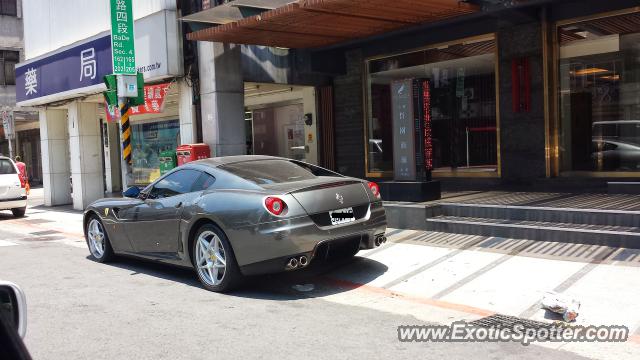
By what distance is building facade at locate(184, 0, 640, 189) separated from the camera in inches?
401

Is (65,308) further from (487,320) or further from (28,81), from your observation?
(28,81)

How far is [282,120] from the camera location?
56.9ft

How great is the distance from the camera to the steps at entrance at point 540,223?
23.7 feet

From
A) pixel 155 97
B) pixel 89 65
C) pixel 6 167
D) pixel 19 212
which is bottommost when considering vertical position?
pixel 19 212

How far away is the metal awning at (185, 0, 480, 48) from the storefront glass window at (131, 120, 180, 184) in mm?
5477

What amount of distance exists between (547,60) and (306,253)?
6.95 metres

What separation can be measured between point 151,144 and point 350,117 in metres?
6.51

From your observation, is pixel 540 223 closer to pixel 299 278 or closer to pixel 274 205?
pixel 299 278

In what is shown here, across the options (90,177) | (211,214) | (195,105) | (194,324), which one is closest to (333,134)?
(195,105)

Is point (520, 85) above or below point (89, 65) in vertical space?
below

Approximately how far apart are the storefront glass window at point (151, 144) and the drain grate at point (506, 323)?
41.8 feet

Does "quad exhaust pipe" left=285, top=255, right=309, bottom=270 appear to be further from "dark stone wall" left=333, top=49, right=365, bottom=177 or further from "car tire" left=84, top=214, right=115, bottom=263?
"dark stone wall" left=333, top=49, right=365, bottom=177

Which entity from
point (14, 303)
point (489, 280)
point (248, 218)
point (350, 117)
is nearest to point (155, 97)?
point (350, 117)

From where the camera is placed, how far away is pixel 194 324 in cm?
530
